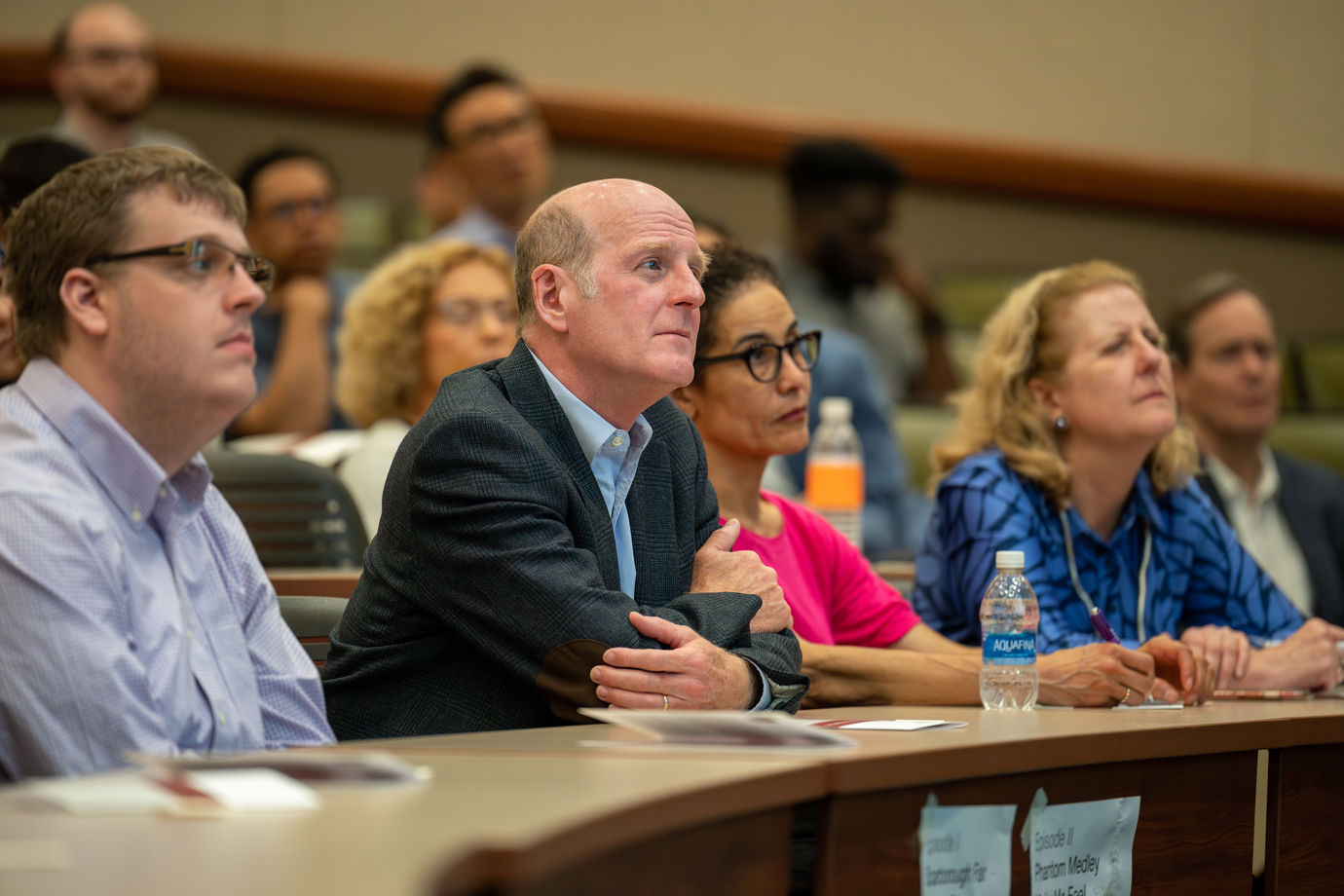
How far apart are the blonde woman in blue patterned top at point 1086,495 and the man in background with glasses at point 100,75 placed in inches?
108

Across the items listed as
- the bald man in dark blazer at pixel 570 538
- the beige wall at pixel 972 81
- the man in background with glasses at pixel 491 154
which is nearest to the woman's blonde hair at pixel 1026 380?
the bald man in dark blazer at pixel 570 538

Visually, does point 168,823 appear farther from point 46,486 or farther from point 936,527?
point 936,527

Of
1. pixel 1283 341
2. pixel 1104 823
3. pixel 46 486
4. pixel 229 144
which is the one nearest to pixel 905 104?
pixel 1283 341

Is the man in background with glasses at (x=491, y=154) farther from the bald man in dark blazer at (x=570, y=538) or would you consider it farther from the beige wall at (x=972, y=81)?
the bald man in dark blazer at (x=570, y=538)

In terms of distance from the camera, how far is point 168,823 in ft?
3.40

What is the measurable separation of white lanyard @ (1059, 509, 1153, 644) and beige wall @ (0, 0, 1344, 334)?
3040 millimetres

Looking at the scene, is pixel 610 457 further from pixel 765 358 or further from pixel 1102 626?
pixel 1102 626

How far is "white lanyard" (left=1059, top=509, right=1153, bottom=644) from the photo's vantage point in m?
2.38

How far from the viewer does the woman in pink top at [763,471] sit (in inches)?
85.2

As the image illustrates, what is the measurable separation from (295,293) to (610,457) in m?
2.43

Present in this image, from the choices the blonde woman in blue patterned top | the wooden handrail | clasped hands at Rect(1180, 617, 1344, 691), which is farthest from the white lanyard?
the wooden handrail

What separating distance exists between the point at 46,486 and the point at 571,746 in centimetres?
52

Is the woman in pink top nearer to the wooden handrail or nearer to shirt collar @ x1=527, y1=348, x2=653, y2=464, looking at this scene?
shirt collar @ x1=527, y1=348, x2=653, y2=464

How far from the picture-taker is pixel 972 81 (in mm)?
5793
